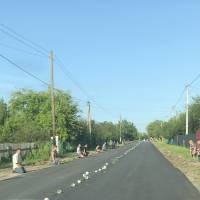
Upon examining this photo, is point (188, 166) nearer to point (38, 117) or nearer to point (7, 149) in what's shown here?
point (7, 149)

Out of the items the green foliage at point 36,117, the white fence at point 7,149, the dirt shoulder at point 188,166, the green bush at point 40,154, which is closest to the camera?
the dirt shoulder at point 188,166

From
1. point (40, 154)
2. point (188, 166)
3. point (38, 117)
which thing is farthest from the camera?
point (38, 117)

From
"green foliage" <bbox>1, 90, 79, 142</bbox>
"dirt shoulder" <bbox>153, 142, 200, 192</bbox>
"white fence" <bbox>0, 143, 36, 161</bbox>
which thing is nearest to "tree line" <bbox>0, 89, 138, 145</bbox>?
"green foliage" <bbox>1, 90, 79, 142</bbox>

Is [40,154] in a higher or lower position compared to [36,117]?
lower

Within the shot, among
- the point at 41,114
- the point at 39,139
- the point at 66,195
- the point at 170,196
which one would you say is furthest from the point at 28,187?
the point at 41,114

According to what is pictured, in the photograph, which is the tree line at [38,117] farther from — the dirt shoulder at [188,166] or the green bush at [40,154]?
the dirt shoulder at [188,166]

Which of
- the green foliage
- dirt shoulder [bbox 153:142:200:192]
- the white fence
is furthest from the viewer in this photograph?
the green foliage

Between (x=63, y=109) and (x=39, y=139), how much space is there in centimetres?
1397

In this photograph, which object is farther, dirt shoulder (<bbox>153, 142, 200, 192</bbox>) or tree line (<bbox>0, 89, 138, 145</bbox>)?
tree line (<bbox>0, 89, 138, 145</bbox>)

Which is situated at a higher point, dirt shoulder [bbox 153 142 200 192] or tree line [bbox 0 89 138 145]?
tree line [bbox 0 89 138 145]

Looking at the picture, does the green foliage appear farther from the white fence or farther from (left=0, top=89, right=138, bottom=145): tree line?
the white fence

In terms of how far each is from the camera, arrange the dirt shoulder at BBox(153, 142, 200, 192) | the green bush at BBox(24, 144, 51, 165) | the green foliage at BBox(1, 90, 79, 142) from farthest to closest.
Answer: the green foliage at BBox(1, 90, 79, 142) < the green bush at BBox(24, 144, 51, 165) < the dirt shoulder at BBox(153, 142, 200, 192)

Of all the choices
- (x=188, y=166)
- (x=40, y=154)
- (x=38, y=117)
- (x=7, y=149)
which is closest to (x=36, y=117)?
(x=38, y=117)

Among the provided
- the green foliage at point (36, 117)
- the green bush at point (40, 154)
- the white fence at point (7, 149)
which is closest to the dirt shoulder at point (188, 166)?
the green bush at point (40, 154)
